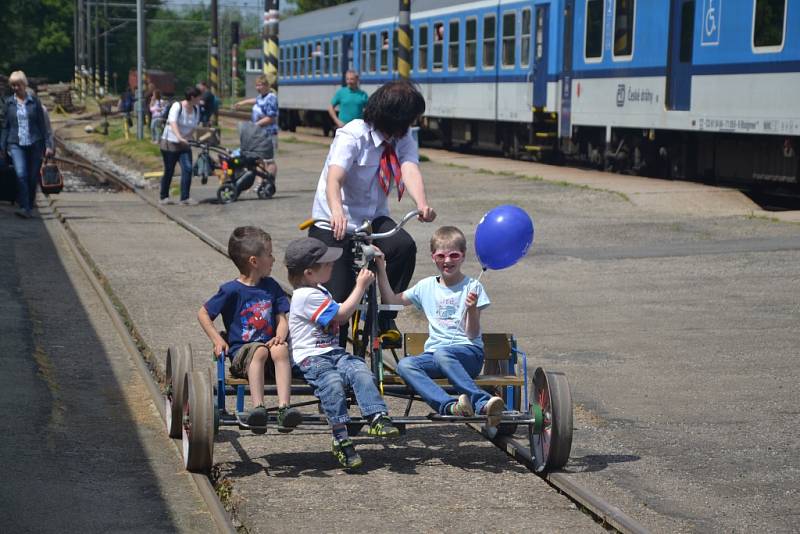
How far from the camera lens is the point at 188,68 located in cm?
14912

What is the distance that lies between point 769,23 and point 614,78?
531cm

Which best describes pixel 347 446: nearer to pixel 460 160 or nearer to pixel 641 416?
pixel 641 416

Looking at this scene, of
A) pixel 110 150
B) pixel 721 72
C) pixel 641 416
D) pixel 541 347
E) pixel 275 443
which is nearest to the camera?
pixel 275 443

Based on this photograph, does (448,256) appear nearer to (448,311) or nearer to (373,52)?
(448,311)

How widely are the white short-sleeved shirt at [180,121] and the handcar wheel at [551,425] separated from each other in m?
13.9

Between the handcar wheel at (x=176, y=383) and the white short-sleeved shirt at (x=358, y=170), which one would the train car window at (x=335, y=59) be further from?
the handcar wheel at (x=176, y=383)

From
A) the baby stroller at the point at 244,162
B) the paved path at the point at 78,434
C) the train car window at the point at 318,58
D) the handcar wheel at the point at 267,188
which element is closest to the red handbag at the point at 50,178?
the baby stroller at the point at 244,162

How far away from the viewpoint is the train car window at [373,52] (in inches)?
1428

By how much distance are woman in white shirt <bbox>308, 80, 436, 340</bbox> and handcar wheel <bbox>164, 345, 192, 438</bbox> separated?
2.54 feet

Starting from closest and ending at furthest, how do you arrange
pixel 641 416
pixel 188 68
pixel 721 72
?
pixel 641 416 < pixel 721 72 < pixel 188 68

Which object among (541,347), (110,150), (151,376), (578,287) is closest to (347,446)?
(151,376)

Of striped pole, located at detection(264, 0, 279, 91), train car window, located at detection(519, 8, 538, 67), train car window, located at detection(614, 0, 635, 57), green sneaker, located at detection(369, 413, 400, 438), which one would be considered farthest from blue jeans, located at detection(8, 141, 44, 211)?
striped pole, located at detection(264, 0, 279, 91)

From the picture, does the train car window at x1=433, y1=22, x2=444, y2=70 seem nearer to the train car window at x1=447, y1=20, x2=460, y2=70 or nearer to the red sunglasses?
the train car window at x1=447, y1=20, x2=460, y2=70

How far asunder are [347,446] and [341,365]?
14.2 inches
